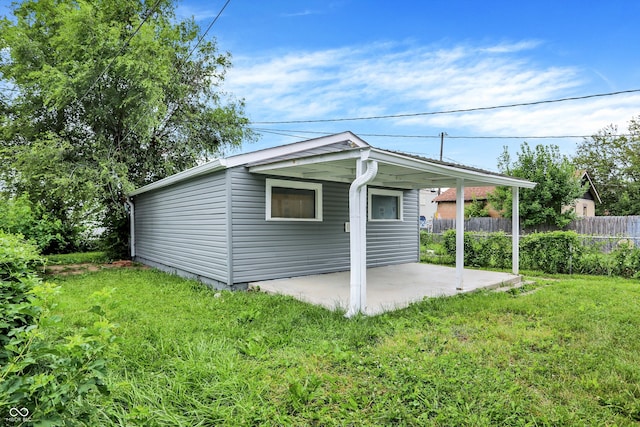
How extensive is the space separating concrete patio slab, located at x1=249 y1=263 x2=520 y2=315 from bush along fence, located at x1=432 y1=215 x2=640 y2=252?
3304mm

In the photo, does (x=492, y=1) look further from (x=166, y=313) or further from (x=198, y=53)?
(x=198, y=53)

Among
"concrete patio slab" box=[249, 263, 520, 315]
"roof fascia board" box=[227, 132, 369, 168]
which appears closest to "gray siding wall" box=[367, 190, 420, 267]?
"concrete patio slab" box=[249, 263, 520, 315]

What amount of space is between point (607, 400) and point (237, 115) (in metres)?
14.8

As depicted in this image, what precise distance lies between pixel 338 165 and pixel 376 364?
3.10 meters

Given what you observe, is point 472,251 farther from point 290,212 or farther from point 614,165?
point 614,165

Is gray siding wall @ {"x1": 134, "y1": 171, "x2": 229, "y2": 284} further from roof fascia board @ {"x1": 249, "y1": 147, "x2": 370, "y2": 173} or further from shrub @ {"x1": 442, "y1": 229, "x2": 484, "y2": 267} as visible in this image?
shrub @ {"x1": 442, "y1": 229, "x2": 484, "y2": 267}

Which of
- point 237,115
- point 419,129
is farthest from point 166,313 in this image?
point 419,129

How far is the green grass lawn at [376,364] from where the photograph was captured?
235 cm

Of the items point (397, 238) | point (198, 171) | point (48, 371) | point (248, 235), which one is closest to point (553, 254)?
point (397, 238)

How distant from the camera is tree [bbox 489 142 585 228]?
13.5 metres

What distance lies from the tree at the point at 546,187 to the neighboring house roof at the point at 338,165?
25.1ft

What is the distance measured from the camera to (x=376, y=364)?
3.06m

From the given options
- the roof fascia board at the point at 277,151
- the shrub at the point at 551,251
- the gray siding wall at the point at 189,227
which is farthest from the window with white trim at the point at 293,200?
the shrub at the point at 551,251

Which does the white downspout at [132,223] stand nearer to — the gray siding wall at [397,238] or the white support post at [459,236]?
the gray siding wall at [397,238]
